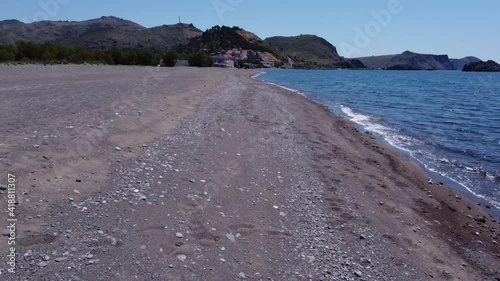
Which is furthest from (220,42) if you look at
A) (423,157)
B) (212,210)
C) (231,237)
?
(231,237)

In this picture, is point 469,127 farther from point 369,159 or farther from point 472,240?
point 472,240

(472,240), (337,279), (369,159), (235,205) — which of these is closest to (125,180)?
(235,205)

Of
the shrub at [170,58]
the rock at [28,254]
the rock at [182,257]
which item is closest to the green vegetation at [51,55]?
the shrub at [170,58]

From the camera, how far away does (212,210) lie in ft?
22.3

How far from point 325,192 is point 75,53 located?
60.8 meters

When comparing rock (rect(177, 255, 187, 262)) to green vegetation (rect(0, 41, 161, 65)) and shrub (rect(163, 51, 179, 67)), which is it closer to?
green vegetation (rect(0, 41, 161, 65))

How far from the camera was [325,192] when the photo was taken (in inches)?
341

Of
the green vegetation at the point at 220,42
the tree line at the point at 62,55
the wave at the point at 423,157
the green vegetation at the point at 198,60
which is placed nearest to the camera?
the wave at the point at 423,157

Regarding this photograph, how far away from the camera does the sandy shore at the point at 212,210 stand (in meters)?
5.14

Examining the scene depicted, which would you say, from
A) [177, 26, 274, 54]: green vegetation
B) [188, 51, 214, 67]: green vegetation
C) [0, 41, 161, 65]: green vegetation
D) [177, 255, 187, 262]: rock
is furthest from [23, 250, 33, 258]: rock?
[177, 26, 274, 54]: green vegetation

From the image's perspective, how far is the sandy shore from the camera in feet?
16.9

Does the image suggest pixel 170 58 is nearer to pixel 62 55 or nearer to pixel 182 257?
pixel 62 55

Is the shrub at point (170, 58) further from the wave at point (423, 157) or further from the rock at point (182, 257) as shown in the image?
the rock at point (182, 257)
